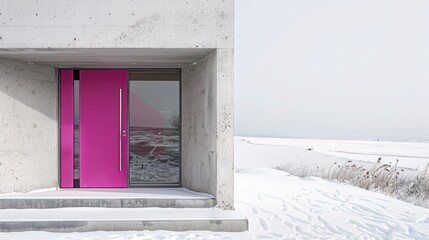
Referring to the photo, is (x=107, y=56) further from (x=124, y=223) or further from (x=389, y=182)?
(x=389, y=182)

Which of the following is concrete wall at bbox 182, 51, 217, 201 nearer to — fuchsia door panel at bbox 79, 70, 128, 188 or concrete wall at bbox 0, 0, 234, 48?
concrete wall at bbox 0, 0, 234, 48

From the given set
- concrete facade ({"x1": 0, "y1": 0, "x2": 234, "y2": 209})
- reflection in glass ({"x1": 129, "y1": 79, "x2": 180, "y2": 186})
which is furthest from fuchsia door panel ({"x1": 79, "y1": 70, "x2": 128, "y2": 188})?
concrete facade ({"x1": 0, "y1": 0, "x2": 234, "y2": 209})

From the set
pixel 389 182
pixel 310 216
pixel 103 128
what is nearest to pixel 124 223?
pixel 103 128

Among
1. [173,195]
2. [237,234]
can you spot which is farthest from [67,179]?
[237,234]

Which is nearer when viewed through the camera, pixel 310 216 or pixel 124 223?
pixel 124 223

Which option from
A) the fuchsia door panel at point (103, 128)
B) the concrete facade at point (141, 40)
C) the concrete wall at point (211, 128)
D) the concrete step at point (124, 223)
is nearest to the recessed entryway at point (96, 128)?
the fuchsia door panel at point (103, 128)

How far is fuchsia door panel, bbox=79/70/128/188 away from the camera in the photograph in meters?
6.62

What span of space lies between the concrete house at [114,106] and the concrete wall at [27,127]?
0.02 m

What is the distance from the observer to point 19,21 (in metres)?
5.22

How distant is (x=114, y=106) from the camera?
6641 millimetres

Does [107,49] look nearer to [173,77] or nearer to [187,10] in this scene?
[187,10]

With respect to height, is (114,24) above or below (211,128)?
above

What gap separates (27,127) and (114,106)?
1.38 m

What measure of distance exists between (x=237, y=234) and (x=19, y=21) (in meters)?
3.97
